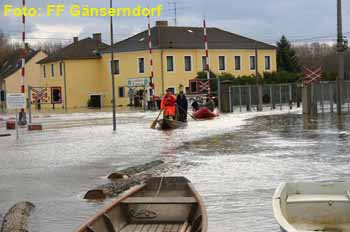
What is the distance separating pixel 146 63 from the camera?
80438mm

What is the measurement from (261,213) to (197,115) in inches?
1110

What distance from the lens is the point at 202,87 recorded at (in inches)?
1885

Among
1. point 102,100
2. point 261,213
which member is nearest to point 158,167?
point 261,213

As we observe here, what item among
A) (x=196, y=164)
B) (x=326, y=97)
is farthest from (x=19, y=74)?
(x=196, y=164)

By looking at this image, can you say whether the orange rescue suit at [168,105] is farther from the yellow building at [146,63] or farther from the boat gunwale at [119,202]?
the yellow building at [146,63]

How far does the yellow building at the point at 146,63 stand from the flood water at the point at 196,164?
4936cm

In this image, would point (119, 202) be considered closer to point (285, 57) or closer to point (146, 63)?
point (146, 63)

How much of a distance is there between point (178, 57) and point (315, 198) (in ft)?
238

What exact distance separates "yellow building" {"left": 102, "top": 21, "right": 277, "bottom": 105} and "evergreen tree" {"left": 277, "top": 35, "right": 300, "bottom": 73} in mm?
3708

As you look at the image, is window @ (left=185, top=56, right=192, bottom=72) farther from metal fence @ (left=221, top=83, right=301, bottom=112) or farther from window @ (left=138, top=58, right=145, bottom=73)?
metal fence @ (left=221, top=83, right=301, bottom=112)

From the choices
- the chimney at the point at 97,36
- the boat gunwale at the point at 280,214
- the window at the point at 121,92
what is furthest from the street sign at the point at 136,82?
the boat gunwale at the point at 280,214

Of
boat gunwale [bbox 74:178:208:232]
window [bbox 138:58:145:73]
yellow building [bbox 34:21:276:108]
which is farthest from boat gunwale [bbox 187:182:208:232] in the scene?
window [bbox 138:58:145:73]

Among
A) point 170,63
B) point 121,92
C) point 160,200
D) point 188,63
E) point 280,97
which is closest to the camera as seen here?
point 160,200

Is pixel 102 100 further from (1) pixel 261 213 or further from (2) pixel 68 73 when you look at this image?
(1) pixel 261 213
